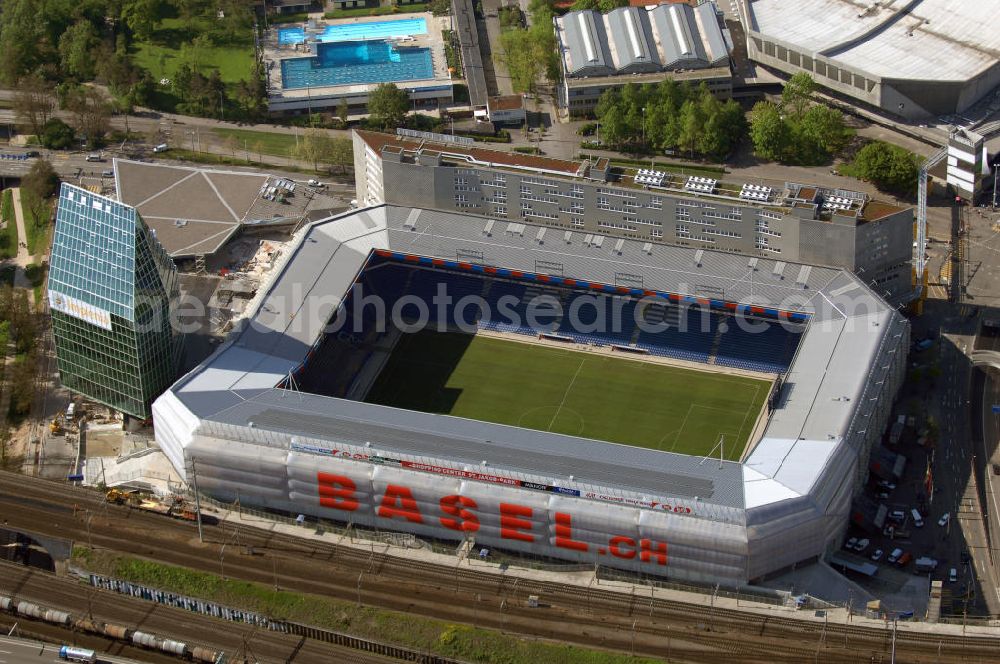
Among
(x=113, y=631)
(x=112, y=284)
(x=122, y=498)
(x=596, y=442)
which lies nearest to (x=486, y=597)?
(x=596, y=442)

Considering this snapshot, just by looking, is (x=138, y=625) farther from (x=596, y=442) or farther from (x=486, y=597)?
(x=596, y=442)

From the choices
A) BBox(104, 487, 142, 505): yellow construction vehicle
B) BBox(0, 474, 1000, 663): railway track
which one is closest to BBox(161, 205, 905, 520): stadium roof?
BBox(104, 487, 142, 505): yellow construction vehicle

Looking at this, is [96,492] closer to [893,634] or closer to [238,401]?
[238,401]

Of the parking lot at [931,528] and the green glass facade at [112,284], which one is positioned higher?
the green glass facade at [112,284]

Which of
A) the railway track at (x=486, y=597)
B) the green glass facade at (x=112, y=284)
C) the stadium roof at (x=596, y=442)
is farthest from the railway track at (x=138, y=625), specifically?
the green glass facade at (x=112, y=284)

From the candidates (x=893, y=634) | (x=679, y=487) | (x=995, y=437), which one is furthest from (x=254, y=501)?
(x=995, y=437)

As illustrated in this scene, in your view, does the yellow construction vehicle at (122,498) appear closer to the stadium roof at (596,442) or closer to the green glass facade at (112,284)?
the stadium roof at (596,442)
